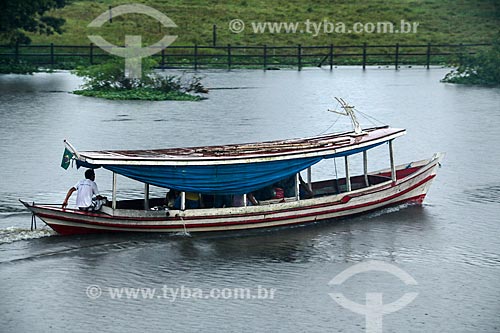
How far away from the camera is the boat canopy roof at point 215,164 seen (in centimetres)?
2192

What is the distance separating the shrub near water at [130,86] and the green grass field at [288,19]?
20.8 m

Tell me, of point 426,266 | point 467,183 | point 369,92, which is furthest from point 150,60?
point 426,266

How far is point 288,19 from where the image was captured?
267 feet

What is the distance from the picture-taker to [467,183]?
29219mm

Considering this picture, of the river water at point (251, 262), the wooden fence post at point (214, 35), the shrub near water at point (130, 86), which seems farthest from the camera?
the wooden fence post at point (214, 35)

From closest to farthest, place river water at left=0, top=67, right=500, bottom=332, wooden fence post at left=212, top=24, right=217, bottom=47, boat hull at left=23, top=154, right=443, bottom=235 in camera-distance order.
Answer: river water at left=0, top=67, right=500, bottom=332, boat hull at left=23, top=154, right=443, bottom=235, wooden fence post at left=212, top=24, right=217, bottom=47

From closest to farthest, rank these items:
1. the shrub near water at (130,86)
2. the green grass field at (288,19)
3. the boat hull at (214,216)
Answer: the boat hull at (214,216) → the shrub near water at (130,86) → the green grass field at (288,19)

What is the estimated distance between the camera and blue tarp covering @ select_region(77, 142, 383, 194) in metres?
22.0

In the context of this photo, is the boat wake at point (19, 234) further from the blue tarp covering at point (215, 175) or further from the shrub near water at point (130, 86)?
the shrub near water at point (130, 86)

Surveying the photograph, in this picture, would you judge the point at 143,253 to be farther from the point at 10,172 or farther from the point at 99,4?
the point at 99,4
